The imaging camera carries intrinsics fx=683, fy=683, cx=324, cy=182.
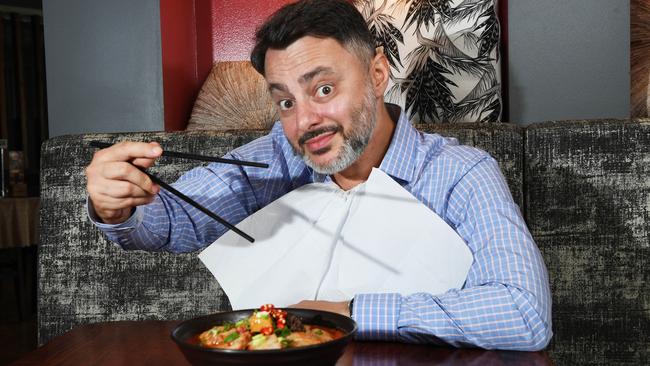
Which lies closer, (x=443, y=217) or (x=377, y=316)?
(x=377, y=316)

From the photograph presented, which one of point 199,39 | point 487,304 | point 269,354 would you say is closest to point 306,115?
point 487,304

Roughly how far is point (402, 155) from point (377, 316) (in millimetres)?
543

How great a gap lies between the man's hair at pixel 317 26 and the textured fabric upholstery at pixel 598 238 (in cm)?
59

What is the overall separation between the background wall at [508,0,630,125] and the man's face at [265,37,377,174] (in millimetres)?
1195

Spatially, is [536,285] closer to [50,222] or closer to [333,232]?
[333,232]

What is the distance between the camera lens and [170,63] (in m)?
2.85

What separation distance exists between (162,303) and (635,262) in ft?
4.12

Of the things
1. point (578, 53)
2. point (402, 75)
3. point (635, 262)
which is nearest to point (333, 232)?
point (635, 262)

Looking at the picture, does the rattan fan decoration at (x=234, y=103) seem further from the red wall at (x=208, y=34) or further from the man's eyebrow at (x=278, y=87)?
the man's eyebrow at (x=278, y=87)

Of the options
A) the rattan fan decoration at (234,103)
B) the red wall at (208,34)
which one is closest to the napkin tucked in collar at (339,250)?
the rattan fan decoration at (234,103)

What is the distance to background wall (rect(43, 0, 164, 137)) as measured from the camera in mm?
2707

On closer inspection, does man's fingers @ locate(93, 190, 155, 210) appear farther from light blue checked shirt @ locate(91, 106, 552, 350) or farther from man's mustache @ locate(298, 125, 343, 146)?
man's mustache @ locate(298, 125, 343, 146)

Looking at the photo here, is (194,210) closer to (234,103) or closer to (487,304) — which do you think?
(487,304)

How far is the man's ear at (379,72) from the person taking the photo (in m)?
1.68
